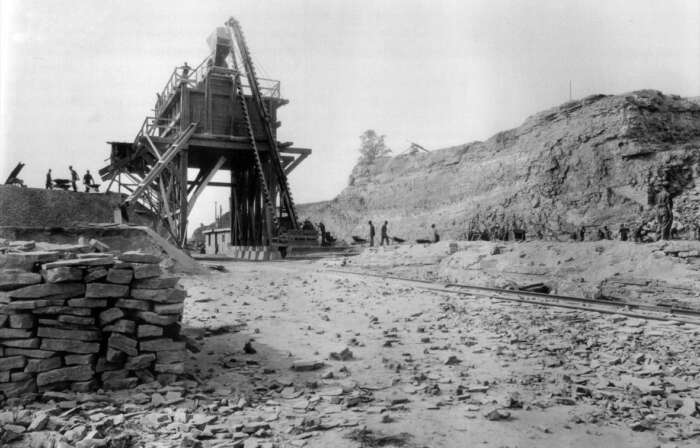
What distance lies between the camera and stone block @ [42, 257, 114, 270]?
198 inches

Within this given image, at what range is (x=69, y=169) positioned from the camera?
20.7 meters

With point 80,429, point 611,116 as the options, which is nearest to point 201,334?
point 80,429

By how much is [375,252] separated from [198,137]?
974cm

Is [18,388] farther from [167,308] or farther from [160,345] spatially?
[167,308]

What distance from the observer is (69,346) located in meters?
4.98

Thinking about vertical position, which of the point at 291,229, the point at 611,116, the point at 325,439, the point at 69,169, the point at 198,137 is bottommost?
the point at 325,439

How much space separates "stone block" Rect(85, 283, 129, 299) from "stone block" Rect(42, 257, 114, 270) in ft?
0.69

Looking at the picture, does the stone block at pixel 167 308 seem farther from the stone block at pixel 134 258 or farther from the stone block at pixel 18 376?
the stone block at pixel 18 376

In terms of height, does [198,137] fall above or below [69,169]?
above

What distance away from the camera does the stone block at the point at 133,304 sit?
5.21m

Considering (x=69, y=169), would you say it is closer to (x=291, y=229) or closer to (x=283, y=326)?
(x=291, y=229)

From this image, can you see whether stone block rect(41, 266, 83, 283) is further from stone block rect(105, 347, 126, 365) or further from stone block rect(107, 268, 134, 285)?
stone block rect(105, 347, 126, 365)

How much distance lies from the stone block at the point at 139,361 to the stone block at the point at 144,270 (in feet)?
2.64

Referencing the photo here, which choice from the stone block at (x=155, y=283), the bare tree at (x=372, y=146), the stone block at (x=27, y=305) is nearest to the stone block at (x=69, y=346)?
the stone block at (x=27, y=305)
